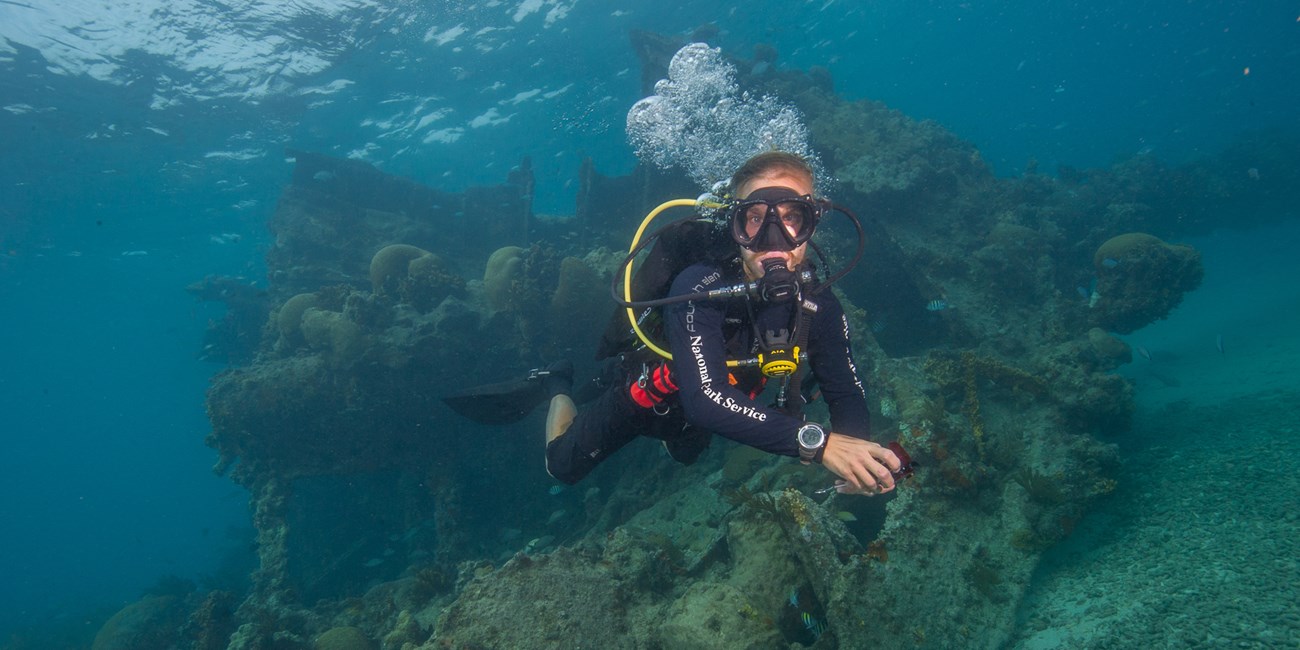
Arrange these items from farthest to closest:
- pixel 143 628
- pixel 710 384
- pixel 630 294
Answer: pixel 143 628 < pixel 630 294 < pixel 710 384

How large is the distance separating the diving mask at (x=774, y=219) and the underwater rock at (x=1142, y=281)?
1465 centimetres

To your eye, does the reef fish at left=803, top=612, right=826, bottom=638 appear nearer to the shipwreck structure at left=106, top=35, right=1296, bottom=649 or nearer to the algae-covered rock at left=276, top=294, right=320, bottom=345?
the shipwreck structure at left=106, top=35, right=1296, bottom=649

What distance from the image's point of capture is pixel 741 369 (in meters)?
3.81

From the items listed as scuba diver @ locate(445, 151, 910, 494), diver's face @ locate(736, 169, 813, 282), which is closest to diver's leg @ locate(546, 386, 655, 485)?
scuba diver @ locate(445, 151, 910, 494)

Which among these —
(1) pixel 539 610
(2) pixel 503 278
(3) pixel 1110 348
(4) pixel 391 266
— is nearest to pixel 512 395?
(1) pixel 539 610

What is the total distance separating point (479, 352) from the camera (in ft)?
45.5

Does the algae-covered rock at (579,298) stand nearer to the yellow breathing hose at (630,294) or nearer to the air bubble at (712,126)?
the air bubble at (712,126)

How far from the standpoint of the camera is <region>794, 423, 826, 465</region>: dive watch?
8.68 feet

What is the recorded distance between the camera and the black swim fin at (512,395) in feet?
21.9

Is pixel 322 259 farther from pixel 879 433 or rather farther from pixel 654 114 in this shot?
pixel 879 433

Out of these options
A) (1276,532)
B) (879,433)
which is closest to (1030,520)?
(1276,532)

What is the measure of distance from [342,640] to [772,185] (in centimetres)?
1042

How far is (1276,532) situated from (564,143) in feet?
156

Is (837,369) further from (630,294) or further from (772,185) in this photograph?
(630,294)
